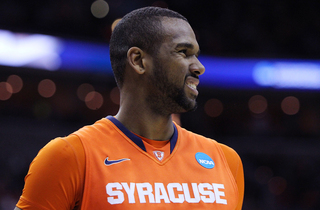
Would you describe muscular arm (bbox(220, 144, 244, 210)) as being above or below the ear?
below

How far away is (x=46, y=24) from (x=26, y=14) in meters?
0.83

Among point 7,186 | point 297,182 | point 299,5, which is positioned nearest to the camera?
point 7,186

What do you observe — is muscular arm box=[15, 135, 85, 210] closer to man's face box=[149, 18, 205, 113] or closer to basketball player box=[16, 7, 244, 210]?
basketball player box=[16, 7, 244, 210]

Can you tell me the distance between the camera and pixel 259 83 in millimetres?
12031

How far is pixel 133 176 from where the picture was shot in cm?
163

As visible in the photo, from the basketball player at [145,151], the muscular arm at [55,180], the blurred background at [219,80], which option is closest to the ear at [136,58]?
the basketball player at [145,151]

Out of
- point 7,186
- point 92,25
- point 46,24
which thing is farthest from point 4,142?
point 92,25

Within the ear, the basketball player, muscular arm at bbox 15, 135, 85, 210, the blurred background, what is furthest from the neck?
the blurred background

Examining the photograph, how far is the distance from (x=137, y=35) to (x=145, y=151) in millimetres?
637

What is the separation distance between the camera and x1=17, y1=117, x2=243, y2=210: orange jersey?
1.51m

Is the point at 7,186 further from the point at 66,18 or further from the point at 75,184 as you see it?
the point at 75,184

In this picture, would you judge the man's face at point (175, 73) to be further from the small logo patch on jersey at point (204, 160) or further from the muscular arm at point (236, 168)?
the muscular arm at point (236, 168)

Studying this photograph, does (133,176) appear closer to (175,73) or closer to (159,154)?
(159,154)

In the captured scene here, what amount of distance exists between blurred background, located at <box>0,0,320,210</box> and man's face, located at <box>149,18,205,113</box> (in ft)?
27.9
